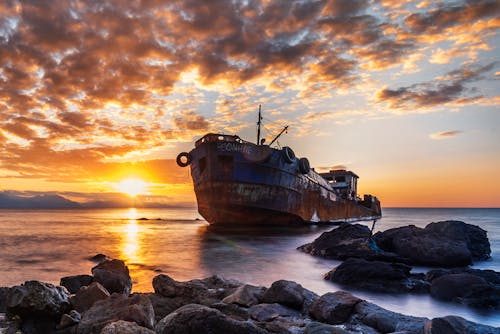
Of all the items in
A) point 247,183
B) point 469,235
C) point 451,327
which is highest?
point 247,183

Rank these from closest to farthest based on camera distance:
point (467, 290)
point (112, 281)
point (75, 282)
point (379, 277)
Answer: point (112, 281) < point (75, 282) < point (467, 290) < point (379, 277)

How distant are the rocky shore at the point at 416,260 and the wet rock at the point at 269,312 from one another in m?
3.96

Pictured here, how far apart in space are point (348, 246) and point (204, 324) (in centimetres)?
1124

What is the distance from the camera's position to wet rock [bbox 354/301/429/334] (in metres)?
4.66

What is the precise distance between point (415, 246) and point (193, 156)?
837 inches

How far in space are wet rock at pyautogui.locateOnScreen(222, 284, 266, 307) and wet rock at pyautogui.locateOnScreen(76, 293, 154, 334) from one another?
1.69m

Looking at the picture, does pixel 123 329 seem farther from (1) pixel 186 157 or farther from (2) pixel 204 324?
(1) pixel 186 157

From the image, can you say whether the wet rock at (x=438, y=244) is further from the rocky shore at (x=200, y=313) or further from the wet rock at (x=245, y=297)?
the wet rock at (x=245, y=297)

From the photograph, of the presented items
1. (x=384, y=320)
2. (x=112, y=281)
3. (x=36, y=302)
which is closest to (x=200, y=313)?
(x=36, y=302)

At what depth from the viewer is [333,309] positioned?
5.32 m

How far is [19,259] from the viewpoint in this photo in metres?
15.4

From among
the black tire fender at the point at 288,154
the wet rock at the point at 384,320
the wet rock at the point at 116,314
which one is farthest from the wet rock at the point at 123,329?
the black tire fender at the point at 288,154

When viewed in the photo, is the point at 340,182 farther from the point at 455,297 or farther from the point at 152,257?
the point at 455,297

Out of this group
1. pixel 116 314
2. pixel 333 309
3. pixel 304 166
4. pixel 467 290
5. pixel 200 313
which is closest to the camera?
pixel 200 313
